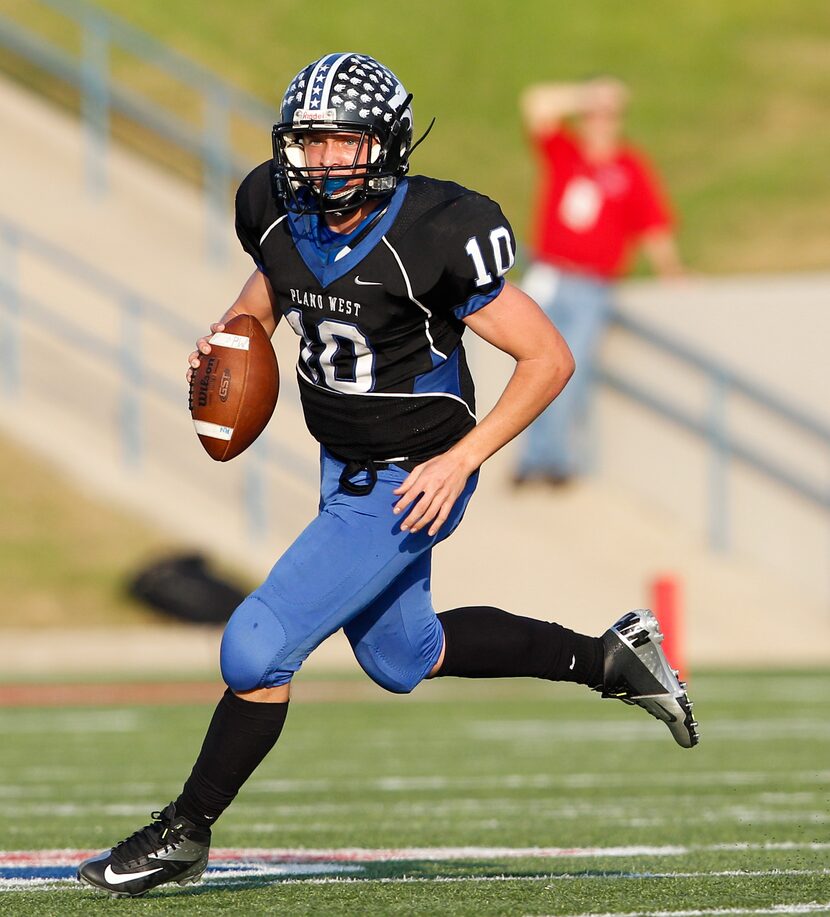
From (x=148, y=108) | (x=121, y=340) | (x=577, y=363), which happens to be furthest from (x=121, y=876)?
(x=148, y=108)

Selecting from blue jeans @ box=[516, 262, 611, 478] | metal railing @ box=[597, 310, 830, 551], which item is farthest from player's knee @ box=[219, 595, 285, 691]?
metal railing @ box=[597, 310, 830, 551]

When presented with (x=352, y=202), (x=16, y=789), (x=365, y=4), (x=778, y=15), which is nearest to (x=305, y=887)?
(x=352, y=202)

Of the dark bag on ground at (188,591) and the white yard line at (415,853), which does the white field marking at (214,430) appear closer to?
the white yard line at (415,853)

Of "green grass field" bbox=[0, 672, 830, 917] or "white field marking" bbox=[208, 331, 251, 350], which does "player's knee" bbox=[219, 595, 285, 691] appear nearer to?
"green grass field" bbox=[0, 672, 830, 917]

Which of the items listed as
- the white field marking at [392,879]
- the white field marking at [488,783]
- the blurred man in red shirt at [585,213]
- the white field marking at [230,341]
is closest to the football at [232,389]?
the white field marking at [230,341]

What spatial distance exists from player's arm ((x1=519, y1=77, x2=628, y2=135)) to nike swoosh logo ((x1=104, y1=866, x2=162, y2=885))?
318 inches

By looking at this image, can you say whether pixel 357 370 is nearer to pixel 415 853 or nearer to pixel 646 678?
pixel 646 678

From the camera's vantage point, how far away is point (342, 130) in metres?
4.28

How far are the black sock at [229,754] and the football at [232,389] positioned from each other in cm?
57

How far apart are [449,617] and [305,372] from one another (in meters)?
0.71

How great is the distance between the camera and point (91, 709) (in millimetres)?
9398

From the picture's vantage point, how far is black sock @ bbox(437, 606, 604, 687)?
4715 millimetres

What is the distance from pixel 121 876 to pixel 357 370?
1.17m

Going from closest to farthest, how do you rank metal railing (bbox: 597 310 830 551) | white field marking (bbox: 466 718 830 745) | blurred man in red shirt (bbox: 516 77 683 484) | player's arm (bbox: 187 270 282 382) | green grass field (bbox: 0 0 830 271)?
player's arm (bbox: 187 270 282 382) → white field marking (bbox: 466 718 830 745) → blurred man in red shirt (bbox: 516 77 683 484) → metal railing (bbox: 597 310 830 551) → green grass field (bbox: 0 0 830 271)
